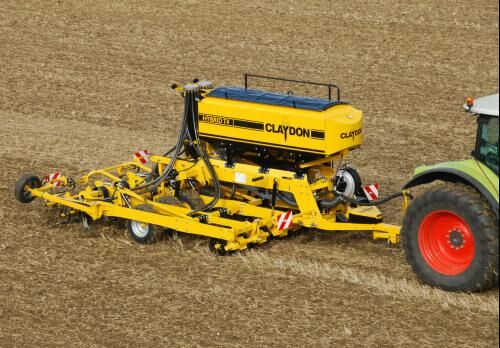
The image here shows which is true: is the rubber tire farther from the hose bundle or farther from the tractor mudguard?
the hose bundle

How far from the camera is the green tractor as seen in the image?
7902mm

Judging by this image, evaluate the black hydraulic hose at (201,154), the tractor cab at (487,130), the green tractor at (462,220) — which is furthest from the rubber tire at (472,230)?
the black hydraulic hose at (201,154)

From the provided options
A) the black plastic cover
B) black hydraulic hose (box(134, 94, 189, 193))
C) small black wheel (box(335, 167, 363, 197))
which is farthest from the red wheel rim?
black hydraulic hose (box(134, 94, 189, 193))

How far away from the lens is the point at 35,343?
25.6 feet

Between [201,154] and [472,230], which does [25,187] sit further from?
[472,230]

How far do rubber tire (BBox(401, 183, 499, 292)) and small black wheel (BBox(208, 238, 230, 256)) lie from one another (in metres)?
2.01

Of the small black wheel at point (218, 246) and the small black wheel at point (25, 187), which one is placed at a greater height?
the small black wheel at point (25, 187)

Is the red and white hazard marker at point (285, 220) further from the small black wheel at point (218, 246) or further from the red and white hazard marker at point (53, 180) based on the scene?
the red and white hazard marker at point (53, 180)

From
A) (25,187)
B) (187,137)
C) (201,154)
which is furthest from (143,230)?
(25,187)

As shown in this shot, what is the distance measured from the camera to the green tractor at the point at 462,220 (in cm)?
790

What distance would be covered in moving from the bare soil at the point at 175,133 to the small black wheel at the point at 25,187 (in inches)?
10.9

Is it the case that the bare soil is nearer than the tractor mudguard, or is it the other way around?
the tractor mudguard

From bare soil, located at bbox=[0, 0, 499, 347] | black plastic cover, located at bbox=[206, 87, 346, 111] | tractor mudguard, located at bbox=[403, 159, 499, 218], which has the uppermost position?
black plastic cover, located at bbox=[206, 87, 346, 111]

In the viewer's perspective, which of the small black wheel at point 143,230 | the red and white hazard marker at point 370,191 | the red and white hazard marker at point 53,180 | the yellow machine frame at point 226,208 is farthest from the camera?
the red and white hazard marker at point 53,180
